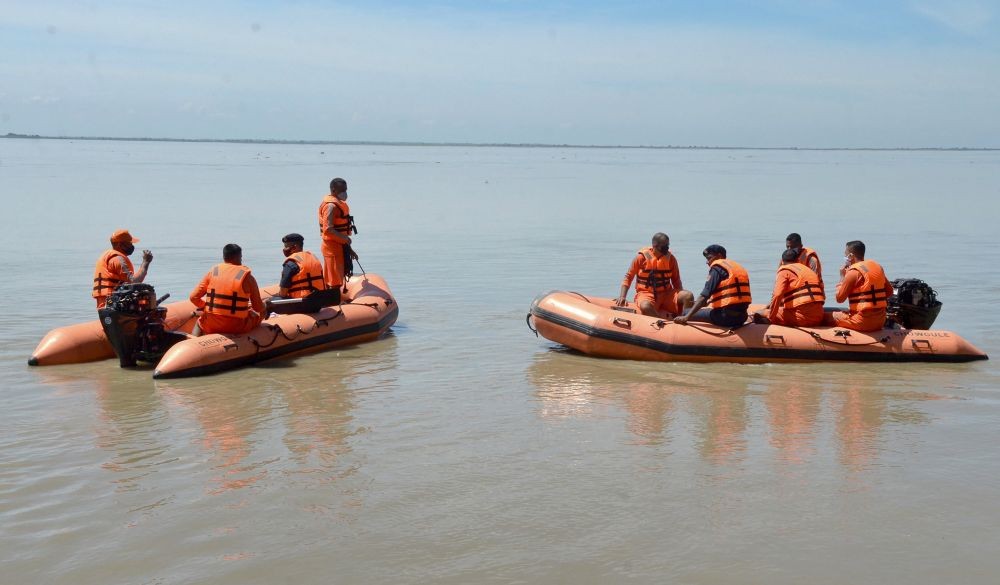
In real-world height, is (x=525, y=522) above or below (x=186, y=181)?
below

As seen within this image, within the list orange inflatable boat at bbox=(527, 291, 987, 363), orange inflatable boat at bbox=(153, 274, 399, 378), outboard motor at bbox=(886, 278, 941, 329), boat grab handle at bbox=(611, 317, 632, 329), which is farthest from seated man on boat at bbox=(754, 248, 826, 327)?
orange inflatable boat at bbox=(153, 274, 399, 378)

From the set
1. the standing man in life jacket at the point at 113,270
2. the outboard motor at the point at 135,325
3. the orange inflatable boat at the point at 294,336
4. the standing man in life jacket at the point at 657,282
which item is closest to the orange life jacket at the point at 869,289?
the standing man in life jacket at the point at 657,282

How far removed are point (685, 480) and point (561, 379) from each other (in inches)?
103

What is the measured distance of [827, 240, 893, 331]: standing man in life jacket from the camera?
814 centimetres

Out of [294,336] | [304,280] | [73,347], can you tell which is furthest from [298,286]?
[73,347]

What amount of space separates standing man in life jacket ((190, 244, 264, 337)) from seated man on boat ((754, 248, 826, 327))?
448 centimetres

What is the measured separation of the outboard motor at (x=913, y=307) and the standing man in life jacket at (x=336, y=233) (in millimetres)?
5126

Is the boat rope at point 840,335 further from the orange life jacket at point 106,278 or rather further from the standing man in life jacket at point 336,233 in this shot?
the orange life jacket at point 106,278

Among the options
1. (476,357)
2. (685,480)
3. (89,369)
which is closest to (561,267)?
(476,357)

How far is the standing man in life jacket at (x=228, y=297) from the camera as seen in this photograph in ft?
25.5

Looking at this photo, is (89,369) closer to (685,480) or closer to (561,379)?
(561,379)

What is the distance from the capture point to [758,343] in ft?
26.9

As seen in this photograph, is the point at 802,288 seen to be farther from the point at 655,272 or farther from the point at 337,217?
the point at 337,217

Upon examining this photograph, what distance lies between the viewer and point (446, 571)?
14.0 feet
